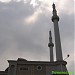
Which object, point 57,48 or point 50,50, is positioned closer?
Result: point 57,48

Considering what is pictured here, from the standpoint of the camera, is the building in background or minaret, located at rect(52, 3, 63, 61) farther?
minaret, located at rect(52, 3, 63, 61)

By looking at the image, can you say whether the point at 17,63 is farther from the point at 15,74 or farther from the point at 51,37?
the point at 51,37

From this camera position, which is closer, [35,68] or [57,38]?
[35,68]

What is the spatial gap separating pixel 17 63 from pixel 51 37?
58.3 feet

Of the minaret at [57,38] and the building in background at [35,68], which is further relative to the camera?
the minaret at [57,38]

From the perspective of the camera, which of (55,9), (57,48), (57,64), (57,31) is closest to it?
(57,64)

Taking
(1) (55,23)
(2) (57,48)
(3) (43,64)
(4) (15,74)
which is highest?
(1) (55,23)

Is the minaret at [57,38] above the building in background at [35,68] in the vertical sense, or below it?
above

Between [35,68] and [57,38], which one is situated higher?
[57,38]

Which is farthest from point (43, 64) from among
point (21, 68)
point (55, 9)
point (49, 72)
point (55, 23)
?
point (55, 9)

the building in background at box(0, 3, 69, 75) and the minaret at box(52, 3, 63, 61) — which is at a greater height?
the minaret at box(52, 3, 63, 61)

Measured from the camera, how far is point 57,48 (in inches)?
1196

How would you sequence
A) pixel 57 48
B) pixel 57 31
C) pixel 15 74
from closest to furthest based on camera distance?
pixel 15 74
pixel 57 48
pixel 57 31

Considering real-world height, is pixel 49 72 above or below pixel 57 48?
below
